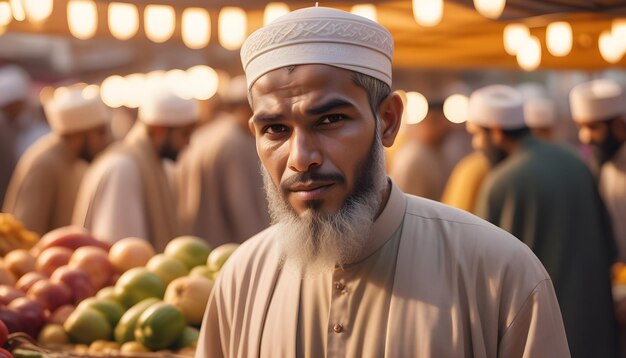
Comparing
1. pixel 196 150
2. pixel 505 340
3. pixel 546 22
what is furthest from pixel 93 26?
pixel 505 340

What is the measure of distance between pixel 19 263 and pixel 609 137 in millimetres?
4696

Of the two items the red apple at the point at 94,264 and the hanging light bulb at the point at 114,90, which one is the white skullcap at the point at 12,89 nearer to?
the hanging light bulb at the point at 114,90

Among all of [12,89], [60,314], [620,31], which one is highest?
[620,31]

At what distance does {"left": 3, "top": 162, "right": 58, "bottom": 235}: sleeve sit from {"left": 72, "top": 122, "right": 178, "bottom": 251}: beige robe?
0.46 meters

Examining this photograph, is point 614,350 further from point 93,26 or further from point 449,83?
point 449,83

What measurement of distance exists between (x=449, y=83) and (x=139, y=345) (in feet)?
55.0

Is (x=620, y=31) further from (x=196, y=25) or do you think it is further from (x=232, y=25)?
(x=196, y=25)

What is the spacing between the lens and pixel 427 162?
33.1 feet

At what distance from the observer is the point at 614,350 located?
5.86m

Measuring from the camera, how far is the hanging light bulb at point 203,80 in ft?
49.9

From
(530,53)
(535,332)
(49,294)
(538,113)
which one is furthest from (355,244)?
(538,113)

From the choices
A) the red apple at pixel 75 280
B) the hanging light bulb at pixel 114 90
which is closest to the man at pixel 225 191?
the red apple at pixel 75 280

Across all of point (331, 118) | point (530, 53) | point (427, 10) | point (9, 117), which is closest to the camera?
point (331, 118)

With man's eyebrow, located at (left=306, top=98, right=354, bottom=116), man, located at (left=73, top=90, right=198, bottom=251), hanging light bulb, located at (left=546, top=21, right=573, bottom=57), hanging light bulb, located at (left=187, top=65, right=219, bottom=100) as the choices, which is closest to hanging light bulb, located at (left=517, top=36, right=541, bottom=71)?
hanging light bulb, located at (left=546, top=21, right=573, bottom=57)
